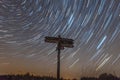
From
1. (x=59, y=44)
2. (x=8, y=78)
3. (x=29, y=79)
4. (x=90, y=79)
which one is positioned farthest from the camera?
(x=90, y=79)

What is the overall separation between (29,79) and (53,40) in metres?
10.9

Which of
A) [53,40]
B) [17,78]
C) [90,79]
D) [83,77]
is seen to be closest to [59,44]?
[53,40]

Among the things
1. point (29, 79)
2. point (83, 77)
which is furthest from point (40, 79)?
point (83, 77)

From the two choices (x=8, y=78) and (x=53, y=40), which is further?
(x=8, y=78)

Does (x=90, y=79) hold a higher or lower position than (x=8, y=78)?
higher

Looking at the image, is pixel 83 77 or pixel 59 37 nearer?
pixel 59 37

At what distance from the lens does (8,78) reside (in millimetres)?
34469

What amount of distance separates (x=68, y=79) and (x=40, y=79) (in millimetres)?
3724

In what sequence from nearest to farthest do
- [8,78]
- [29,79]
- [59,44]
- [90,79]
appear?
[59,44]
[8,78]
[29,79]
[90,79]

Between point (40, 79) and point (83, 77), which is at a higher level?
point (83, 77)

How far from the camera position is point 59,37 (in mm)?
27969

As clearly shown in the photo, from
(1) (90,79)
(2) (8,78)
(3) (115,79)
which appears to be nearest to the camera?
(2) (8,78)

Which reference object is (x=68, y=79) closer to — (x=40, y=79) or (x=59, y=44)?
(x=40, y=79)

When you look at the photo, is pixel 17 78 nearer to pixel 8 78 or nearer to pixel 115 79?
pixel 8 78
